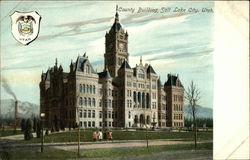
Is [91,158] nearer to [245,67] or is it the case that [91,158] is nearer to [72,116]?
[72,116]

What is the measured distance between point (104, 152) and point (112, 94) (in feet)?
2.48

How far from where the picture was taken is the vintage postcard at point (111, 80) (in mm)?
4945

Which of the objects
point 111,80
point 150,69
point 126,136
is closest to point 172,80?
point 150,69

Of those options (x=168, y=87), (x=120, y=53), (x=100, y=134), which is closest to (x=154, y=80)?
(x=168, y=87)

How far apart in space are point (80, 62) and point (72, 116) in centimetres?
69

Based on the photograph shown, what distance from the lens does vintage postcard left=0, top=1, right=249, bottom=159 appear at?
4945mm

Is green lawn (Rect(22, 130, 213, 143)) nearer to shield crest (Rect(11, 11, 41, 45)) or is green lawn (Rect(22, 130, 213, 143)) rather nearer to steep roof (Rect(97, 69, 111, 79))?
steep roof (Rect(97, 69, 111, 79))

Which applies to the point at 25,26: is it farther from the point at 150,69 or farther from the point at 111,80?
the point at 150,69

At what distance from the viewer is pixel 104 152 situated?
5.04 meters

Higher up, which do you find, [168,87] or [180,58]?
[180,58]

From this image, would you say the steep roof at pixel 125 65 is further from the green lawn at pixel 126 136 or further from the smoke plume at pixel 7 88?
the smoke plume at pixel 7 88

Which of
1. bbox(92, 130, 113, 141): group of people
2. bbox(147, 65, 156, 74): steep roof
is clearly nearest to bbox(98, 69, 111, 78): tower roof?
bbox(147, 65, 156, 74): steep roof

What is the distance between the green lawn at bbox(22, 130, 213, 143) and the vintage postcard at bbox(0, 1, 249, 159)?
0.01m

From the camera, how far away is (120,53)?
519 cm
